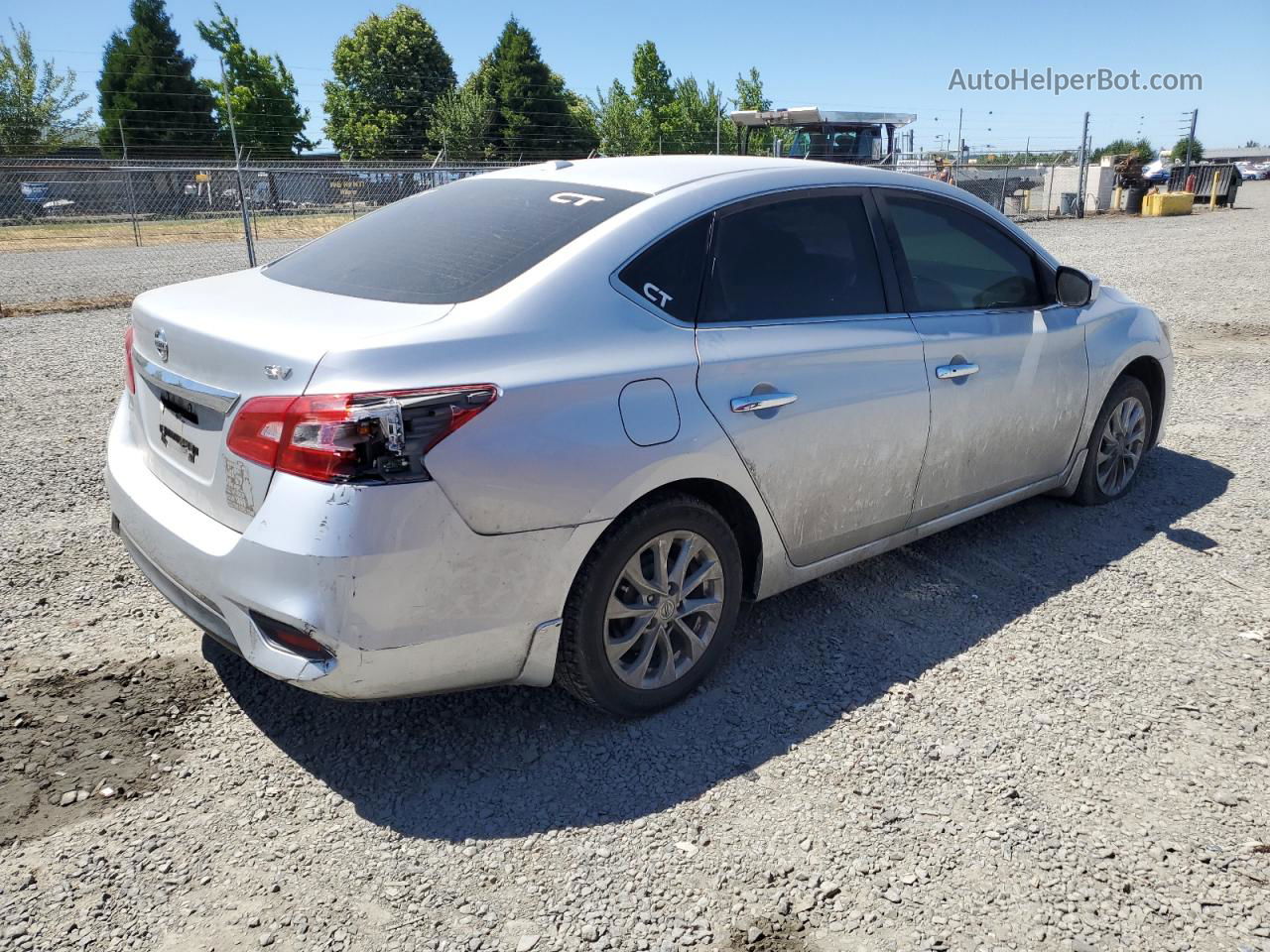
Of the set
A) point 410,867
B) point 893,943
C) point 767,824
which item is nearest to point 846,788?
point 767,824

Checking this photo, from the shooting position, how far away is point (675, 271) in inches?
118

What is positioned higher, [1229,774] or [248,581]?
[248,581]

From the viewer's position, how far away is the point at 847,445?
3.33 meters

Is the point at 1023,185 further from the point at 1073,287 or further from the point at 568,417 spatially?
the point at 568,417

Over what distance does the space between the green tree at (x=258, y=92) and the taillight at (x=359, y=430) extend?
158 ft

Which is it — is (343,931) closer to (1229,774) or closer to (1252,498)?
(1229,774)

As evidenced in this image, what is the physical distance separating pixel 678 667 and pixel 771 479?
26.8 inches

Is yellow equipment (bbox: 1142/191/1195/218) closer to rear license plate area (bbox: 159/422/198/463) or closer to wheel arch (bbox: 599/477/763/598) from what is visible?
wheel arch (bbox: 599/477/763/598)

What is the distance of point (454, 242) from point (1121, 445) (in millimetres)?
3591

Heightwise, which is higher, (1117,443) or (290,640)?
(290,640)

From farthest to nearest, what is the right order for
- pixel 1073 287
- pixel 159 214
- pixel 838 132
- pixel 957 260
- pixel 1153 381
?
pixel 838 132
pixel 159 214
pixel 1153 381
pixel 1073 287
pixel 957 260

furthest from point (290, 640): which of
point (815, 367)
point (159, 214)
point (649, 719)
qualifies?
point (159, 214)

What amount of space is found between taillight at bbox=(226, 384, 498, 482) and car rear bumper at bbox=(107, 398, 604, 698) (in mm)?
43

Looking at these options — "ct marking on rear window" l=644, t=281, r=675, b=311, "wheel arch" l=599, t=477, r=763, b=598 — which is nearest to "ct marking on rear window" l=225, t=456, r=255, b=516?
"wheel arch" l=599, t=477, r=763, b=598
